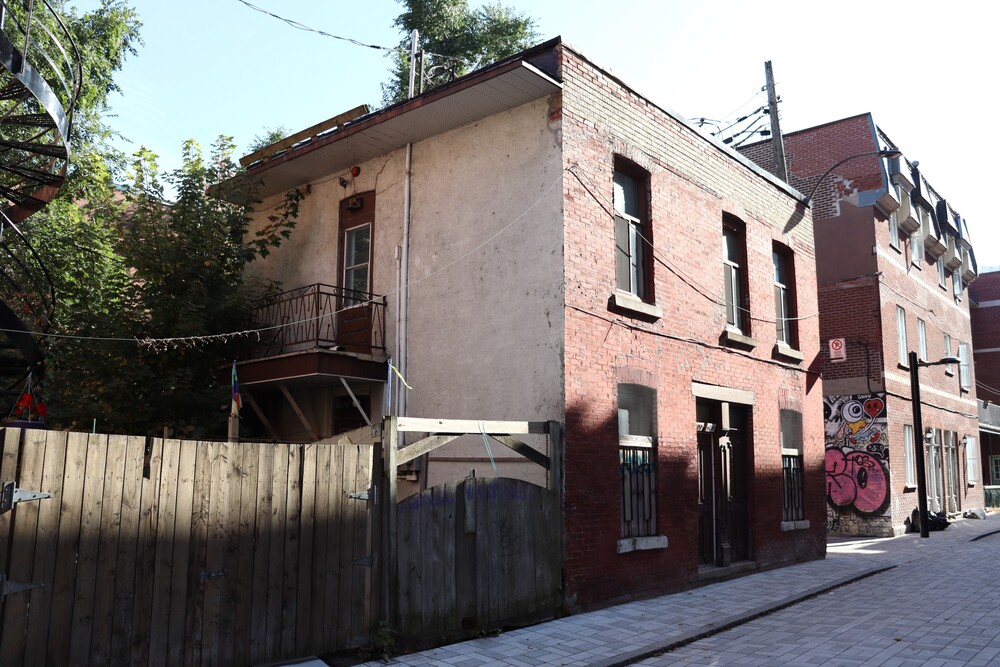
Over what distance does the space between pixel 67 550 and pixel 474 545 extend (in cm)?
392

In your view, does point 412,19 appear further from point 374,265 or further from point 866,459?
point 866,459

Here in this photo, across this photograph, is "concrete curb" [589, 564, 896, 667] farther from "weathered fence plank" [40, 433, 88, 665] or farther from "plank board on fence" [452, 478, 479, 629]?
"weathered fence plank" [40, 433, 88, 665]

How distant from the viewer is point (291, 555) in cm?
679

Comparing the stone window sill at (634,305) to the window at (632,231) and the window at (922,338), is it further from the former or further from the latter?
the window at (922,338)

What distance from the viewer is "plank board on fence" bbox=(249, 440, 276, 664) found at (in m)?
6.44

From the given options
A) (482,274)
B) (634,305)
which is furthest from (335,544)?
(634,305)

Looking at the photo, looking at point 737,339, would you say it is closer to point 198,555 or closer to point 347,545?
point 347,545

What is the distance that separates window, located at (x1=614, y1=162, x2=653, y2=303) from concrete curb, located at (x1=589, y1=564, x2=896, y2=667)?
435 centimetres

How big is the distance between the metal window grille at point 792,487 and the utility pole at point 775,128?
6960 mm

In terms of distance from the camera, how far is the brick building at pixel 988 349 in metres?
35.0

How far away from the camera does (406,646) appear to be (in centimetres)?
735

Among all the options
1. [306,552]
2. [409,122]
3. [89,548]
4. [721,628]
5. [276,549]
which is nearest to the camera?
[89,548]

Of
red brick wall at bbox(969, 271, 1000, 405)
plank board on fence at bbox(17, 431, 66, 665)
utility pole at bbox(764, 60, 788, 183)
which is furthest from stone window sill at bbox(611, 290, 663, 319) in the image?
red brick wall at bbox(969, 271, 1000, 405)

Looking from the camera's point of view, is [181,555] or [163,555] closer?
[163,555]
